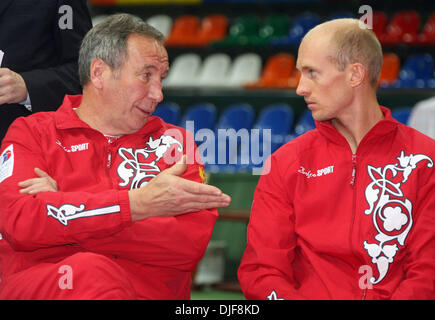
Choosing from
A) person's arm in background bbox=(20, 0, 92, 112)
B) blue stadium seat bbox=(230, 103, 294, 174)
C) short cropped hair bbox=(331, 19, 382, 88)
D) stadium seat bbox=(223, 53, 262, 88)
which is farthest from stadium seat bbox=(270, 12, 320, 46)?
short cropped hair bbox=(331, 19, 382, 88)

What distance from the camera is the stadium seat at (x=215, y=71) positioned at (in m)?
8.67

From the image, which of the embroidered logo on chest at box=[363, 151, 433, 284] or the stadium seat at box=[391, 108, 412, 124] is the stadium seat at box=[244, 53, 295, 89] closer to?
the stadium seat at box=[391, 108, 412, 124]

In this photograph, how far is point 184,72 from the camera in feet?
29.2

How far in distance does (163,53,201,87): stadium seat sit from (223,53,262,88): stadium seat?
458 mm

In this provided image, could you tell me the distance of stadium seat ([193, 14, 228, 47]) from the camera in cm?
904

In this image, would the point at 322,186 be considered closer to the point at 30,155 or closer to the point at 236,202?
the point at 30,155

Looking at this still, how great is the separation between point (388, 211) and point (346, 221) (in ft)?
0.44

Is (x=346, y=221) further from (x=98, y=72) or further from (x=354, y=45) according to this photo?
(x=98, y=72)

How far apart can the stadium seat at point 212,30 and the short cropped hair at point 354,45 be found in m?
6.77

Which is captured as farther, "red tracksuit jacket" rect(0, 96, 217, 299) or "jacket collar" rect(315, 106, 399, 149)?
"jacket collar" rect(315, 106, 399, 149)

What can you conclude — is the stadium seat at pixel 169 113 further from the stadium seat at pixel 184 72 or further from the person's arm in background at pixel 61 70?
the person's arm in background at pixel 61 70

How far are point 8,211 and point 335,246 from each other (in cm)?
102

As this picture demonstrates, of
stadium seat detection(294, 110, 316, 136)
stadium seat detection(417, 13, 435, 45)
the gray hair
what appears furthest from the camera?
stadium seat detection(417, 13, 435, 45)

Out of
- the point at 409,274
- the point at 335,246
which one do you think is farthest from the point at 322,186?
the point at 409,274
